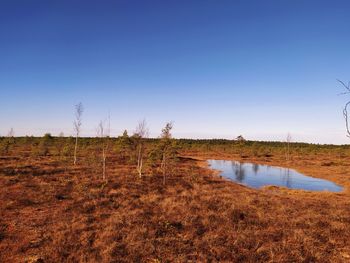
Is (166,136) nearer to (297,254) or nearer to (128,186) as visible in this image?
(128,186)

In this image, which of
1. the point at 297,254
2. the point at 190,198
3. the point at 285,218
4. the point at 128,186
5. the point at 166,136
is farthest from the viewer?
the point at 166,136

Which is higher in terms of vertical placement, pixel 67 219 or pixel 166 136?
pixel 166 136

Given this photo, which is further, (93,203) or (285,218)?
(93,203)

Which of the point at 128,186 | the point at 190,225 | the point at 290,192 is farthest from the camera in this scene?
the point at 290,192

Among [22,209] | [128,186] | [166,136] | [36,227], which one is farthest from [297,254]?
[166,136]

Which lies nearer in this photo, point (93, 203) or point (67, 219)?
point (67, 219)

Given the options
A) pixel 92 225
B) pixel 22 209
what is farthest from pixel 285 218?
pixel 22 209

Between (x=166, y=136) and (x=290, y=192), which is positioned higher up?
(x=166, y=136)

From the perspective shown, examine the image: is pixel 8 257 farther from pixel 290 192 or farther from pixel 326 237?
pixel 290 192

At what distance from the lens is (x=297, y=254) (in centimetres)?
1032

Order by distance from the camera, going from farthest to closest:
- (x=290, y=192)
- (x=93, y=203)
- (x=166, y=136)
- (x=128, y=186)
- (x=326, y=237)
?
1. (x=166, y=136)
2. (x=290, y=192)
3. (x=128, y=186)
4. (x=93, y=203)
5. (x=326, y=237)

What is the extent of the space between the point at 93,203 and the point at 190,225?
7.40m

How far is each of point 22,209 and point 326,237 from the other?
16.8 m

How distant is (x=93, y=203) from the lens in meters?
17.4
